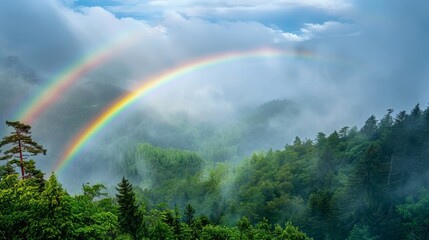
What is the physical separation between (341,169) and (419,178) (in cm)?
2981

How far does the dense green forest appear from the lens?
26489 millimetres

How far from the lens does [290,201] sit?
136625mm

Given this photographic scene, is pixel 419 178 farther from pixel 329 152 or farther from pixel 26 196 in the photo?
pixel 26 196

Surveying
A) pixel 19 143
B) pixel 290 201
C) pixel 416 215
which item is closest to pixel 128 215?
pixel 19 143

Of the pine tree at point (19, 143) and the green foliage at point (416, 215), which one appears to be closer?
the pine tree at point (19, 143)

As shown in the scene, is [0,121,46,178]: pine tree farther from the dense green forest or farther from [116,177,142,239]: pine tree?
[116,177,142,239]: pine tree

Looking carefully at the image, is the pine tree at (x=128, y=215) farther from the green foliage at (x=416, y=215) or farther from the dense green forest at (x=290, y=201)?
the green foliage at (x=416, y=215)

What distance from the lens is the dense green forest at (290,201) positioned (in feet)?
86.9

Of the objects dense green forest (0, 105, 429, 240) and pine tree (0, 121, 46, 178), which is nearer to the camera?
dense green forest (0, 105, 429, 240)

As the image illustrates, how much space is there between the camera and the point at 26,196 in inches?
1038

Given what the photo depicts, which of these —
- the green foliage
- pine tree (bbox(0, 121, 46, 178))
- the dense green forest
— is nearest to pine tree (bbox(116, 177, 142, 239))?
the dense green forest

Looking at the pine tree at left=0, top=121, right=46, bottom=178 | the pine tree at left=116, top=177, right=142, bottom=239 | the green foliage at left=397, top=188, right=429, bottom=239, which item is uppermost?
the pine tree at left=0, top=121, right=46, bottom=178

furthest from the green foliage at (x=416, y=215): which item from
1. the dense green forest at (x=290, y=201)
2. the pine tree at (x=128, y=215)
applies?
the pine tree at (x=128, y=215)

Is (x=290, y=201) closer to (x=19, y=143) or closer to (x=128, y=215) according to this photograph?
(x=128, y=215)
